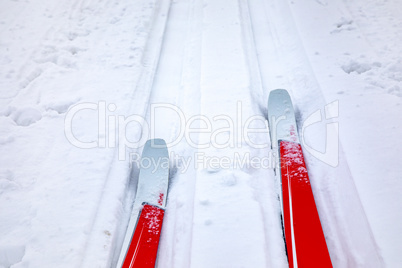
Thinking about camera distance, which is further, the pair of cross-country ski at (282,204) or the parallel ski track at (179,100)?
the parallel ski track at (179,100)

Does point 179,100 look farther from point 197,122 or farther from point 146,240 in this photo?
point 146,240

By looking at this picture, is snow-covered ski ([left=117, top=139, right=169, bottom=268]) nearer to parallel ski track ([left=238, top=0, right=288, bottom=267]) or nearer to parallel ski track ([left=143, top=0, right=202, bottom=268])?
parallel ski track ([left=143, top=0, right=202, bottom=268])

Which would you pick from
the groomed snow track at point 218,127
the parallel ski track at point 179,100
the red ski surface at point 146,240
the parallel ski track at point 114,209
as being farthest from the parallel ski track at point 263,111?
the parallel ski track at point 114,209

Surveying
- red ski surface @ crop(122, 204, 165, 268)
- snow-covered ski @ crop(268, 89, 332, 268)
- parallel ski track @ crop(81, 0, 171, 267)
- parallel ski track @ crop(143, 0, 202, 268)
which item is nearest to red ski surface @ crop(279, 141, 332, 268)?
snow-covered ski @ crop(268, 89, 332, 268)

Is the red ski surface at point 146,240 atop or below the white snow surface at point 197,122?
below

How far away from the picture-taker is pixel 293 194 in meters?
1.54

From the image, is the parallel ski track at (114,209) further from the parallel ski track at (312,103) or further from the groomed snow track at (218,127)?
the parallel ski track at (312,103)

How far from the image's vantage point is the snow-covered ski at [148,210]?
1.39m

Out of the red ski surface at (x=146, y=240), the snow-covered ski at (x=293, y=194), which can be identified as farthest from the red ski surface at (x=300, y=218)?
the red ski surface at (x=146, y=240)

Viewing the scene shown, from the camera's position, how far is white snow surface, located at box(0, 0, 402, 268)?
4.65 ft

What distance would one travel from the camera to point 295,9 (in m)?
2.90

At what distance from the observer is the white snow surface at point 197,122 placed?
4.65 ft

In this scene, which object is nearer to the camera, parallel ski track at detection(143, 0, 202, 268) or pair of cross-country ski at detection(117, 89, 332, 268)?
pair of cross-country ski at detection(117, 89, 332, 268)

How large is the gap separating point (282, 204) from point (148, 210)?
71 centimetres
